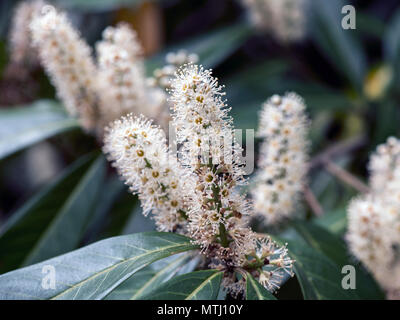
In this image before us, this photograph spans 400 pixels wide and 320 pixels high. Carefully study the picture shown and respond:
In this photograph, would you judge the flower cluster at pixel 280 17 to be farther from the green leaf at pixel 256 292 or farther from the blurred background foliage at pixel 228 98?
the green leaf at pixel 256 292

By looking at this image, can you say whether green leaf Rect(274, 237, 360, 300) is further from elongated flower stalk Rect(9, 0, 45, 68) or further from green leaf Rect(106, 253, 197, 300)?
elongated flower stalk Rect(9, 0, 45, 68)

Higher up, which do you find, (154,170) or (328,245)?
(154,170)

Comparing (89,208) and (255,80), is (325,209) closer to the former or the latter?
(255,80)

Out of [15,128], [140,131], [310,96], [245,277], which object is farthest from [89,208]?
[310,96]

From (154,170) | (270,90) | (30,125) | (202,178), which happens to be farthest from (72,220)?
(270,90)

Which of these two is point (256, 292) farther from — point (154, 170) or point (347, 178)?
point (347, 178)

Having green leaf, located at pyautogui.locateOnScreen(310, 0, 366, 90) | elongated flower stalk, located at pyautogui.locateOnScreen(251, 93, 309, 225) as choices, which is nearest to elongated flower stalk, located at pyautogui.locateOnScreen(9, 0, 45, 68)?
elongated flower stalk, located at pyautogui.locateOnScreen(251, 93, 309, 225)
